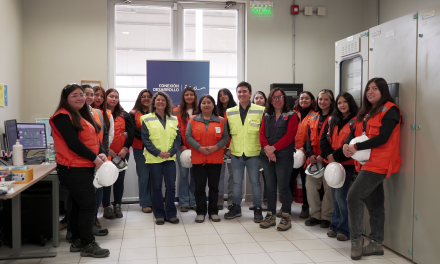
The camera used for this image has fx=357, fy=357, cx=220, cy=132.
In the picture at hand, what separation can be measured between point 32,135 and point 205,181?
2.28 meters

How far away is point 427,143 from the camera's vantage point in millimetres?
2916

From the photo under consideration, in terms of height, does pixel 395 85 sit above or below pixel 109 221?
above

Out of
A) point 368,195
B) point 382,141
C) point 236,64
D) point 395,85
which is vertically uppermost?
point 236,64

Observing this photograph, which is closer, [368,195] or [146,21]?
[368,195]

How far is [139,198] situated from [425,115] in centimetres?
359

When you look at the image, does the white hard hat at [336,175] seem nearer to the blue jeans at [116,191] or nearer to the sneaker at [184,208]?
the sneaker at [184,208]

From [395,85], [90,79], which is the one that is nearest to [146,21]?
[90,79]

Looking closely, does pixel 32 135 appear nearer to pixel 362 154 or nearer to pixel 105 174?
pixel 105 174

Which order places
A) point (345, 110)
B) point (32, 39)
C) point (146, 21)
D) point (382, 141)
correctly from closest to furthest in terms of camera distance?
point (382, 141) → point (345, 110) → point (32, 39) → point (146, 21)

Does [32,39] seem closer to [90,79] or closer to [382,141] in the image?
[90,79]

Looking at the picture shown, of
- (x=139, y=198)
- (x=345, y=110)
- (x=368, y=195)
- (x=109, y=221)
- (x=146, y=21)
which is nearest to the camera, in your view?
(x=368, y=195)

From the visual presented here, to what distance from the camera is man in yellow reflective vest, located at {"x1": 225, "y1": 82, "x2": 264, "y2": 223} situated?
13.7 feet

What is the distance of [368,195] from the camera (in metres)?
3.20

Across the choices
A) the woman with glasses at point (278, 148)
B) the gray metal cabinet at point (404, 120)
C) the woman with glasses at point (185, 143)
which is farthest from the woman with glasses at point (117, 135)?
the gray metal cabinet at point (404, 120)
